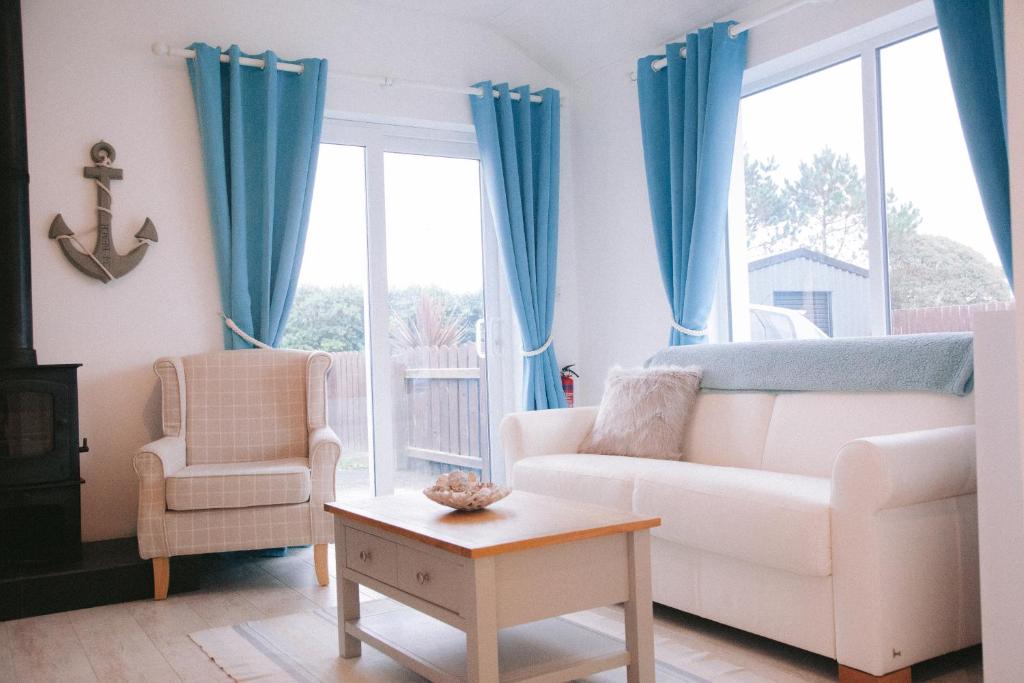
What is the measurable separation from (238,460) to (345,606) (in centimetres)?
139

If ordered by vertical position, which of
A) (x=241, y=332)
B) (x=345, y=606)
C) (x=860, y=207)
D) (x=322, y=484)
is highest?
(x=860, y=207)

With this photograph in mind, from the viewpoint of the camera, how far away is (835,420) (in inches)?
117

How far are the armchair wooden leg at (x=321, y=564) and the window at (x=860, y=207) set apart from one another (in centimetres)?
217

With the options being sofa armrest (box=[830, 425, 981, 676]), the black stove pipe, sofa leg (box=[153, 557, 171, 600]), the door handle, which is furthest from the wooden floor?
the door handle

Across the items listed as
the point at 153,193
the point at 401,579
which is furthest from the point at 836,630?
the point at 153,193

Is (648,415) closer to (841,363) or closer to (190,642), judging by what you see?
(841,363)

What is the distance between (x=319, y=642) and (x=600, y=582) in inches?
42.6

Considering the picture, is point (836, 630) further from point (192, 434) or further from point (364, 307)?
point (364, 307)

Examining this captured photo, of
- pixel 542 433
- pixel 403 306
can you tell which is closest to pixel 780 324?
pixel 542 433

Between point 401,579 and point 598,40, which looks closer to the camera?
point 401,579

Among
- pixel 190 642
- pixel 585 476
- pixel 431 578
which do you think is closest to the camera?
pixel 431 578

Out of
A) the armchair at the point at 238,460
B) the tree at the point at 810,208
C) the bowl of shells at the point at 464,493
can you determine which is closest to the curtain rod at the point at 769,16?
the tree at the point at 810,208

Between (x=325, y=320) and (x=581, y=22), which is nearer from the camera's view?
(x=325, y=320)

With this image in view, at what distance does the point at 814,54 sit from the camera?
387 centimetres
